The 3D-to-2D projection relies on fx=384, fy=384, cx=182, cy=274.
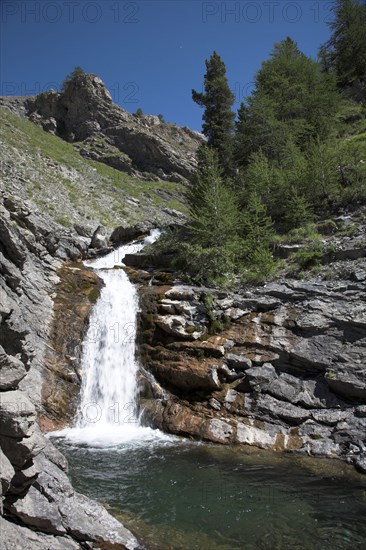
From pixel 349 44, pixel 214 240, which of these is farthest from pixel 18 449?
pixel 349 44

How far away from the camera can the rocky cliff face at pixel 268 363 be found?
1332 cm

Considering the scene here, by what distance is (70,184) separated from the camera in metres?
46.6

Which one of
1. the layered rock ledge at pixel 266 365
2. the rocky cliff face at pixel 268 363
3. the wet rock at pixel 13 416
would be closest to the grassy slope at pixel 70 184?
the layered rock ledge at pixel 266 365

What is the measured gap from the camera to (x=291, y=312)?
16.6m

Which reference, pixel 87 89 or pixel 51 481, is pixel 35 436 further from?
pixel 87 89

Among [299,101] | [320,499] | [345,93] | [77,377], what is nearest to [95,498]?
[320,499]

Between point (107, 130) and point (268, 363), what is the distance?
65.9m

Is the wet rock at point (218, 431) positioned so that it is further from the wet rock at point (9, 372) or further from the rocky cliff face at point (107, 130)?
the rocky cliff face at point (107, 130)

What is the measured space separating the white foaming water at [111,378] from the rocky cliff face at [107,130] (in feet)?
160

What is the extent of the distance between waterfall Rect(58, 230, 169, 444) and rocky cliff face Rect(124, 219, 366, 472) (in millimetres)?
763

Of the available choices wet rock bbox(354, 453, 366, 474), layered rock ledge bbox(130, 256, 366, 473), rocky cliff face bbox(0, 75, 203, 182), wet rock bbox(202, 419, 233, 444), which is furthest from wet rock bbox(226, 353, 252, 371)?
rocky cliff face bbox(0, 75, 203, 182)

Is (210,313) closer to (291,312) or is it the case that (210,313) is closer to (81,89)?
(291,312)

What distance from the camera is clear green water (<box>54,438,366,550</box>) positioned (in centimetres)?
788

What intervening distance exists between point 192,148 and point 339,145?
190 ft
